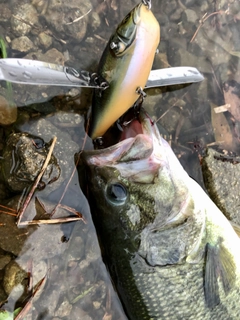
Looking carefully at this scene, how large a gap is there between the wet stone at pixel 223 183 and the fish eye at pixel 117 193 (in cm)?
116

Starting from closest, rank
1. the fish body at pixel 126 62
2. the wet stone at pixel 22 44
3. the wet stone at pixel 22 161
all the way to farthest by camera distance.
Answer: the fish body at pixel 126 62, the wet stone at pixel 22 161, the wet stone at pixel 22 44

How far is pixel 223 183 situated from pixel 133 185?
121cm

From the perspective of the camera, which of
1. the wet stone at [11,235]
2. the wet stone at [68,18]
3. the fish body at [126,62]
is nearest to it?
the fish body at [126,62]

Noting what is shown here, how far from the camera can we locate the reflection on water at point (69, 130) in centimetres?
305

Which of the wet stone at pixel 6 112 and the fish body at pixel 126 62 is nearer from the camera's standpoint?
the fish body at pixel 126 62

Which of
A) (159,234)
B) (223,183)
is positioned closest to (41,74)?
(159,234)

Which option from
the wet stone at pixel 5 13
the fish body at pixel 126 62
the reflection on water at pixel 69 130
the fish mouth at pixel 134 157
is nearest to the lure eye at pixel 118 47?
the fish body at pixel 126 62

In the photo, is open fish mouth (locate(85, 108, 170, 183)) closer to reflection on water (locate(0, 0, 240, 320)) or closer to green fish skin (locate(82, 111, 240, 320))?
green fish skin (locate(82, 111, 240, 320))

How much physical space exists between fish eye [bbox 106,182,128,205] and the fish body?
21.6 inches

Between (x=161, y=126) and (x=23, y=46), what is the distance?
133 cm

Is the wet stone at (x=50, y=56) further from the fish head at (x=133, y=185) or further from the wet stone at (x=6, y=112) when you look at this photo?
the fish head at (x=133, y=185)

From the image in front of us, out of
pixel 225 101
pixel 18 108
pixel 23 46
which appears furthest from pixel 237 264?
pixel 23 46

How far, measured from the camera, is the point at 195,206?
2672mm

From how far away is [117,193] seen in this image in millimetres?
2527
